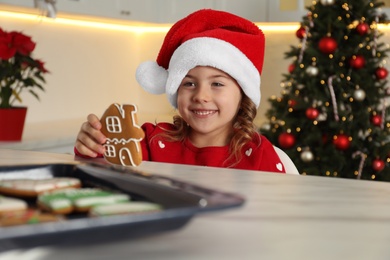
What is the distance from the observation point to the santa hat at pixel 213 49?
5.14 ft

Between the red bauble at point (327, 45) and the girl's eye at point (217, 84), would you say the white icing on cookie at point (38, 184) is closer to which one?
the girl's eye at point (217, 84)

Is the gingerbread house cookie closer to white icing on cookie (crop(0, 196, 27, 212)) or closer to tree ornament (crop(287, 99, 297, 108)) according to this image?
white icing on cookie (crop(0, 196, 27, 212))

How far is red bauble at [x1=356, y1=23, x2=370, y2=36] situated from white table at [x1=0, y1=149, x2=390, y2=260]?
300 centimetres

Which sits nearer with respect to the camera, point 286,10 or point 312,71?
point 312,71

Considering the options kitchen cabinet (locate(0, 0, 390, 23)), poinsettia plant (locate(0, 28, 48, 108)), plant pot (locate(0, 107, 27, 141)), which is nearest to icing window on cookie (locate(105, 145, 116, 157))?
poinsettia plant (locate(0, 28, 48, 108))

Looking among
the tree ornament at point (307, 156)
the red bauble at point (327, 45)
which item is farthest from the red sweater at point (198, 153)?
the red bauble at point (327, 45)

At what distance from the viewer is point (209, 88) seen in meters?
1.64

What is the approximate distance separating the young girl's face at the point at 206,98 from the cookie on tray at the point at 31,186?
100 centimetres

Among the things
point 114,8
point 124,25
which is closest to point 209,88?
point 114,8

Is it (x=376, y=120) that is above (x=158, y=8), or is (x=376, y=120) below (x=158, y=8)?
below

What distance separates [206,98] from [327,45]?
7.27ft

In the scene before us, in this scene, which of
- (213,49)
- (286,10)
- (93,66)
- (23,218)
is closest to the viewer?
(23,218)

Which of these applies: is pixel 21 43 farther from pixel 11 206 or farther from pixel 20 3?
pixel 11 206

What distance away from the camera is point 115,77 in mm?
4676
